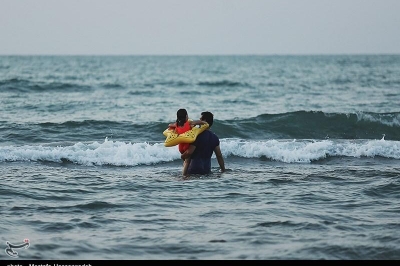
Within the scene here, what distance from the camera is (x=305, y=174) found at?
38.0ft

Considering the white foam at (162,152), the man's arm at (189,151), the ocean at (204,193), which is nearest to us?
the ocean at (204,193)

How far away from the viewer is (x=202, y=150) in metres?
10.9

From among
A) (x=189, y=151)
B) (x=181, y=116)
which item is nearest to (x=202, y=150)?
(x=189, y=151)

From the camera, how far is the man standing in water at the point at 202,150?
10.8m

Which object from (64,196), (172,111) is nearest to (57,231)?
(64,196)

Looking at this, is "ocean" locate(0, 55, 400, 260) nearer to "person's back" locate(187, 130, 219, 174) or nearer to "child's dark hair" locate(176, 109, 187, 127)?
"person's back" locate(187, 130, 219, 174)

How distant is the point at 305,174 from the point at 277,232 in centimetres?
444

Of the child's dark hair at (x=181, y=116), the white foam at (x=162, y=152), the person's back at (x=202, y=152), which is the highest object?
the child's dark hair at (x=181, y=116)

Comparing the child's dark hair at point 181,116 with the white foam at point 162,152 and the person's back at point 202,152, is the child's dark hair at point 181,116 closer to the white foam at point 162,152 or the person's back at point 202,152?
the person's back at point 202,152

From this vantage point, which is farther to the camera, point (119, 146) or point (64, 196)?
point (119, 146)

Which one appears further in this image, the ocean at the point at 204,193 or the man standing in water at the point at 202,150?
the man standing in water at the point at 202,150

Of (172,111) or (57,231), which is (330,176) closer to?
(57,231)

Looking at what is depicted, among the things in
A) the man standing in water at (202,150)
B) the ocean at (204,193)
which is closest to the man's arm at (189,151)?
the man standing in water at (202,150)

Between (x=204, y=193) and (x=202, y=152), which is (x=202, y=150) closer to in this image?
(x=202, y=152)
